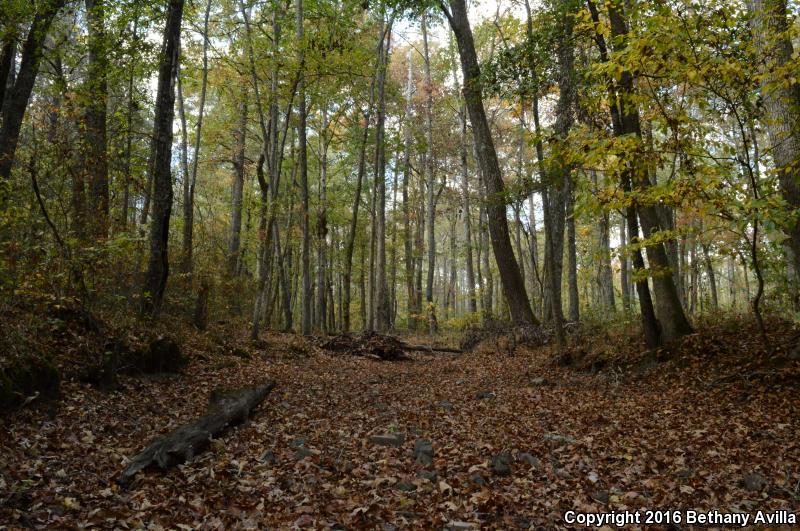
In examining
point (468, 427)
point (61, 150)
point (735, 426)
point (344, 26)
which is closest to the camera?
point (735, 426)

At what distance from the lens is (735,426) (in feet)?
17.5

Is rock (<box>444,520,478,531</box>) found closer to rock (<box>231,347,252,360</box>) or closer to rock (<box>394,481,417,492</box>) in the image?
rock (<box>394,481,417,492</box>)

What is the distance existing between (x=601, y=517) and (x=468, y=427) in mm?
2567

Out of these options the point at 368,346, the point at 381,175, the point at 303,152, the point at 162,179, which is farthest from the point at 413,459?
the point at 381,175

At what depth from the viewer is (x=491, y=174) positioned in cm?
1214

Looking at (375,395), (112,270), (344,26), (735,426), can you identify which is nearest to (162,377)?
(112,270)

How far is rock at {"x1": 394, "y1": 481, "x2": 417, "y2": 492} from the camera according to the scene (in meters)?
4.43

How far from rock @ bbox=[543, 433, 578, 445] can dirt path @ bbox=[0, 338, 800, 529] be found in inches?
0.5

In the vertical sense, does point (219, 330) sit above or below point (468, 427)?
above

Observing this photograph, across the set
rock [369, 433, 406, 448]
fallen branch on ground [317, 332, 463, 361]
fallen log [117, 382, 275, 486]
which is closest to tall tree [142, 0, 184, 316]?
fallen log [117, 382, 275, 486]

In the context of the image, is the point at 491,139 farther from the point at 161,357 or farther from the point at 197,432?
the point at 197,432

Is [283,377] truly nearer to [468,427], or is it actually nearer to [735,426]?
[468,427]

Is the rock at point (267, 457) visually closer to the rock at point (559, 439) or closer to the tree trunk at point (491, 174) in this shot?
the rock at point (559, 439)

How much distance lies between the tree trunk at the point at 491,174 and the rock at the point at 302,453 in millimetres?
8042
